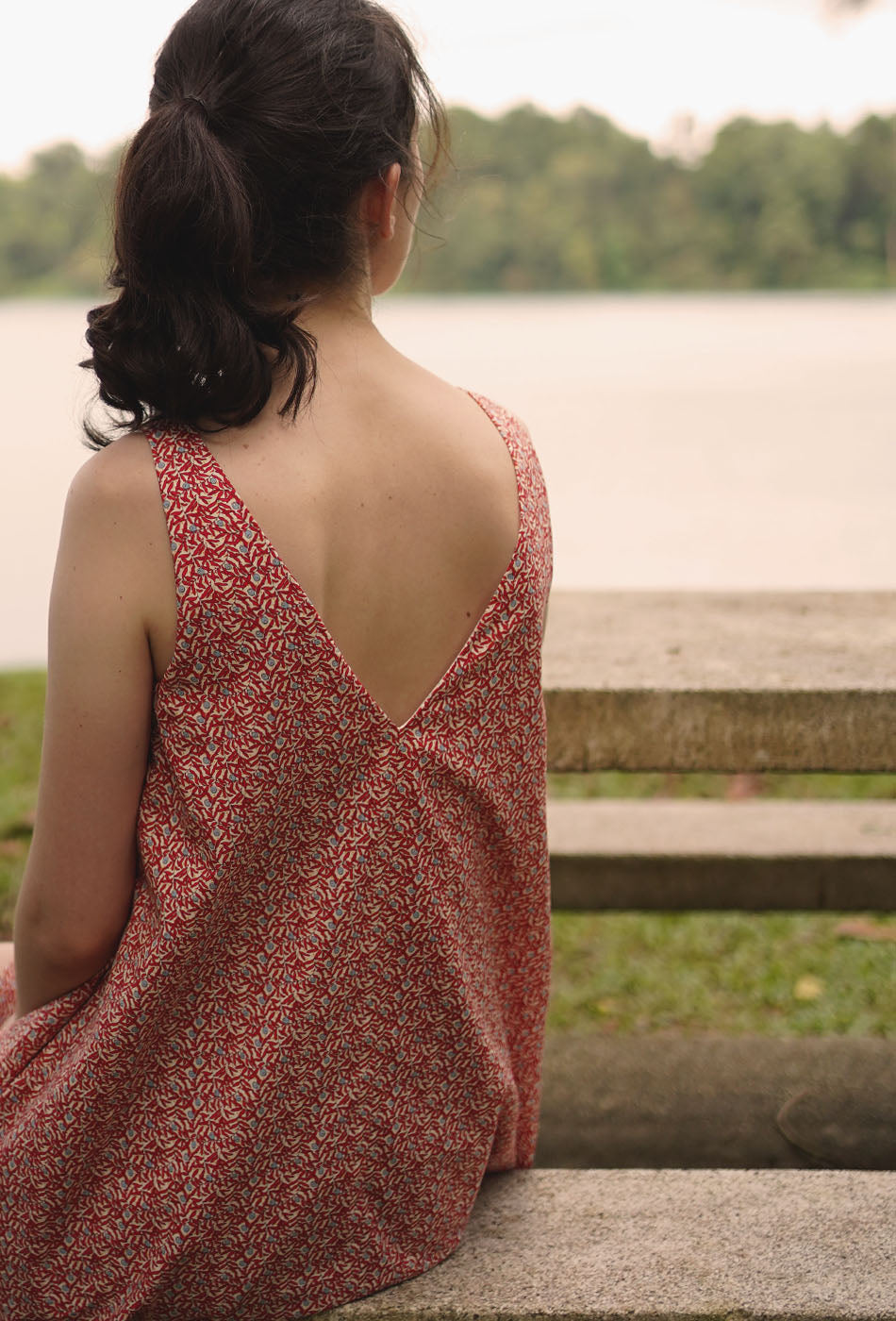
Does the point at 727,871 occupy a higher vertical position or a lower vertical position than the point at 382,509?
lower

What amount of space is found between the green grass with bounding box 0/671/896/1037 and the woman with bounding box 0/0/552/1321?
7.20 feet

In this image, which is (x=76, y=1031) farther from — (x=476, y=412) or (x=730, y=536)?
(x=730, y=536)

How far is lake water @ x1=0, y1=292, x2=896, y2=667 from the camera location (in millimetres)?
6477

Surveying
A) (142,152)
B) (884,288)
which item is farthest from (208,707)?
(884,288)

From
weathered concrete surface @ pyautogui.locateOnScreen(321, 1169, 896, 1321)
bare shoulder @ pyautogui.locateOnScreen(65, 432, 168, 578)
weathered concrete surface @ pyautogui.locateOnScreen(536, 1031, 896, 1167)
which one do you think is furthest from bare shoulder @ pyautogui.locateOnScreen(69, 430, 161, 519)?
weathered concrete surface @ pyautogui.locateOnScreen(536, 1031, 896, 1167)

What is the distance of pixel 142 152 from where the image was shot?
53.2 inches

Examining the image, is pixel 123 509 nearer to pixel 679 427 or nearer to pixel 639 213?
pixel 679 427

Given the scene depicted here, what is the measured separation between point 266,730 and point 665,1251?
81cm

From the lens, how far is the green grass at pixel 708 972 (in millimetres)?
3707

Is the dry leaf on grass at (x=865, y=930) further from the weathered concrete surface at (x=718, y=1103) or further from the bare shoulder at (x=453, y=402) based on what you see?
the bare shoulder at (x=453, y=402)

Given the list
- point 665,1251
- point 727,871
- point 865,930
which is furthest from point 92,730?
point 865,930

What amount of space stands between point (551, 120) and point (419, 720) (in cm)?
742

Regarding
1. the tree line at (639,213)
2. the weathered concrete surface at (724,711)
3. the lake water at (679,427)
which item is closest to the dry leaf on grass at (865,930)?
the lake water at (679,427)

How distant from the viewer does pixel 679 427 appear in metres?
7.75
